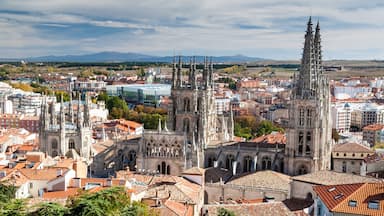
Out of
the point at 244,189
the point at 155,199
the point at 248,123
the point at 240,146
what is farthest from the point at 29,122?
the point at 155,199

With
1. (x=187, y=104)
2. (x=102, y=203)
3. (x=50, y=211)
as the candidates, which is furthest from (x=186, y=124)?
(x=50, y=211)

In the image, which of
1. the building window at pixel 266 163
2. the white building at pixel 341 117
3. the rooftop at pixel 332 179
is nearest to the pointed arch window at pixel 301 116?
the building window at pixel 266 163

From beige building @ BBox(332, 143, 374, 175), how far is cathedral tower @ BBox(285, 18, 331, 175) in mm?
6221

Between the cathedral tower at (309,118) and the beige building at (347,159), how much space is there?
6221 millimetres

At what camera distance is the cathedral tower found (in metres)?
62.2

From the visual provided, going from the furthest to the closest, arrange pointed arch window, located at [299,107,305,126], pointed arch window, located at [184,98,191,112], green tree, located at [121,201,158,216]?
pointed arch window, located at [184,98,191,112]
pointed arch window, located at [299,107,305,126]
green tree, located at [121,201,158,216]

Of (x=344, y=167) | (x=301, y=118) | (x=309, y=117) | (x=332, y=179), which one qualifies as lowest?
(x=344, y=167)

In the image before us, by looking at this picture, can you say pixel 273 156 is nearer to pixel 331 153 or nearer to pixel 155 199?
pixel 331 153

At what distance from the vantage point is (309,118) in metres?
62.8

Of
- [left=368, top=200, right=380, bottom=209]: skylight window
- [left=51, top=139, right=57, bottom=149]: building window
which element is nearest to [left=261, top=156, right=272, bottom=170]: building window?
[left=368, top=200, right=380, bottom=209]: skylight window

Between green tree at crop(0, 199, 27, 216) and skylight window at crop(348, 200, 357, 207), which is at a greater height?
green tree at crop(0, 199, 27, 216)

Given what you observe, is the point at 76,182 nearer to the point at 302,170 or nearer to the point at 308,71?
the point at 302,170

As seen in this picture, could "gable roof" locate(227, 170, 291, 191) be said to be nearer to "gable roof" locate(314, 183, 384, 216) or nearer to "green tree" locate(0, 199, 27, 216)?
"gable roof" locate(314, 183, 384, 216)

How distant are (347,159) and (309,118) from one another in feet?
36.6
